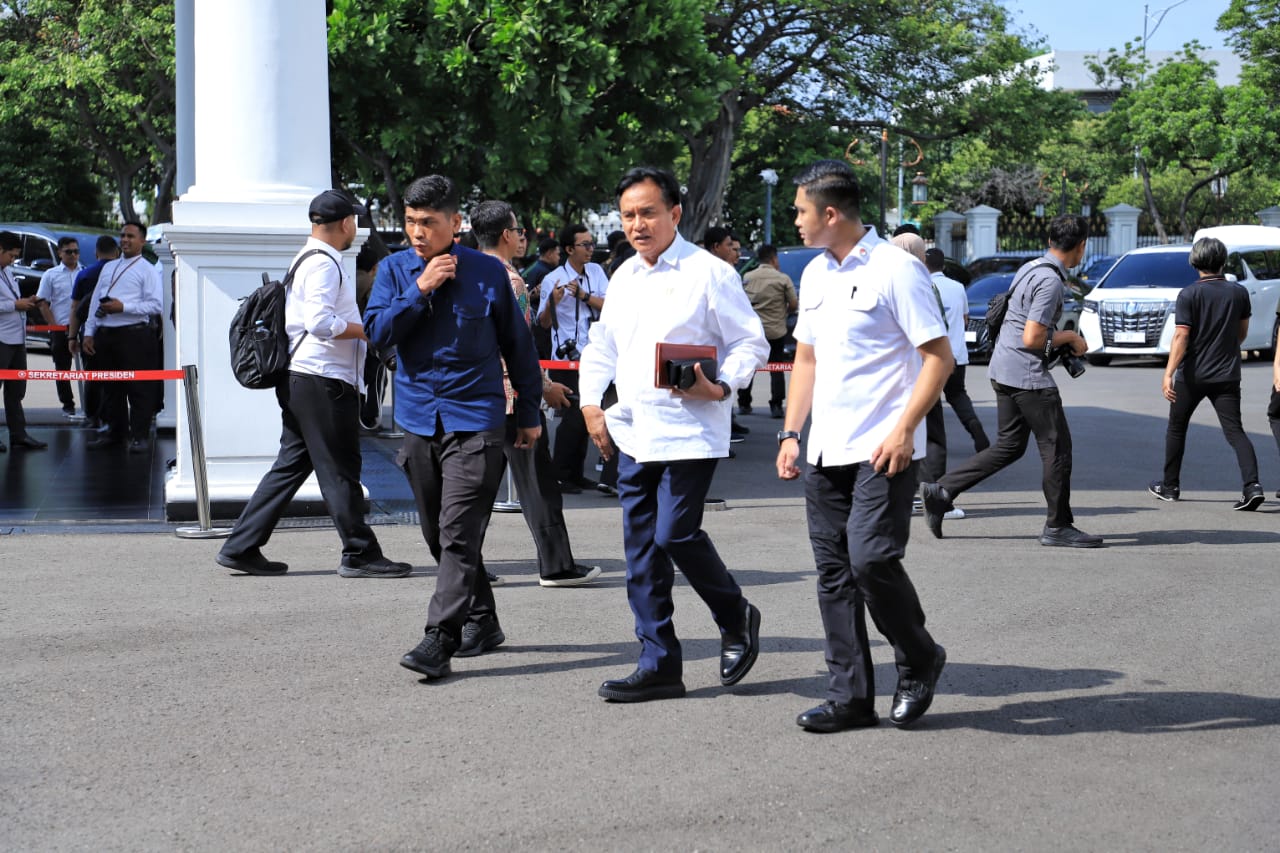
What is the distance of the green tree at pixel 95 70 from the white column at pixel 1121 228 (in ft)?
77.5

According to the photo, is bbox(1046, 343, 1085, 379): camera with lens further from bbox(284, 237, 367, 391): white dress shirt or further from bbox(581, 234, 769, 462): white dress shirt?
bbox(284, 237, 367, 391): white dress shirt

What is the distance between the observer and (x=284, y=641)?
6.31 meters

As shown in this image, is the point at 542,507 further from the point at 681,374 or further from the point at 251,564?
the point at 681,374

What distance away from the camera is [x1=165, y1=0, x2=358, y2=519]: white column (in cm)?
932

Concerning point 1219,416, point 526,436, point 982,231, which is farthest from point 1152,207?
point 526,436

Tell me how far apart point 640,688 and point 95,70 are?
3219 centimetres

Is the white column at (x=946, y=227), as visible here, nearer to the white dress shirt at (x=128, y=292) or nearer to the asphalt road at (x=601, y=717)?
the white dress shirt at (x=128, y=292)

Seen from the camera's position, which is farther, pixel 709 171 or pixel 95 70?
pixel 95 70

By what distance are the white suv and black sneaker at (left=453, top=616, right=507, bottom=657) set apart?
1848cm

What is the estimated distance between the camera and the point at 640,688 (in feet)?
17.7

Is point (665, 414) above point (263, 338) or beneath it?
beneath

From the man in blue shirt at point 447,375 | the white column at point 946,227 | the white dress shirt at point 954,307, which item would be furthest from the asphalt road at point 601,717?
the white column at point 946,227

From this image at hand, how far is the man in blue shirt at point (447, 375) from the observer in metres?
5.69

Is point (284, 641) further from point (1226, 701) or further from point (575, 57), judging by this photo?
point (575, 57)
